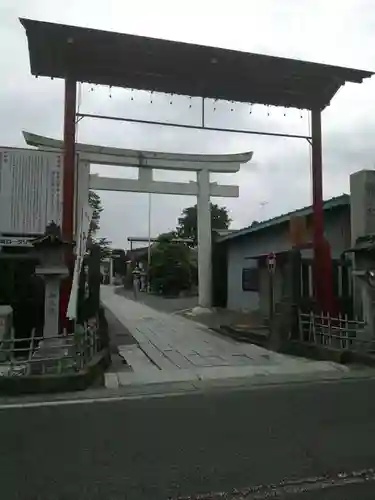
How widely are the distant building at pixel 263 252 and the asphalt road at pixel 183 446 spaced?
914cm

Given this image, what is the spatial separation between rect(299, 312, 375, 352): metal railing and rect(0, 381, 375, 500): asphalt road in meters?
3.83

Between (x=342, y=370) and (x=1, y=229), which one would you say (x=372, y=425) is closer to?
(x=342, y=370)

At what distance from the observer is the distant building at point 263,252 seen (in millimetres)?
16531

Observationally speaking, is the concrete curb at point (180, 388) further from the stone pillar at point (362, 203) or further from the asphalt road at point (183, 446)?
the stone pillar at point (362, 203)

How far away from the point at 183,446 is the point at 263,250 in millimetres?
17717

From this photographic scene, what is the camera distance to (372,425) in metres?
5.98

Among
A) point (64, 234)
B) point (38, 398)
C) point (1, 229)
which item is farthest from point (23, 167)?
point (38, 398)

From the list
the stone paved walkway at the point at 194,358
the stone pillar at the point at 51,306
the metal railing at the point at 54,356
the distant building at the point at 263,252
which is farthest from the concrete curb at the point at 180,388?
the distant building at the point at 263,252

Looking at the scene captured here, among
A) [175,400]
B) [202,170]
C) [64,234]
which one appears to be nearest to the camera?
[175,400]

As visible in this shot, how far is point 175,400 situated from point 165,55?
9.26 m

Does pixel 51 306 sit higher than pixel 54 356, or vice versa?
pixel 51 306

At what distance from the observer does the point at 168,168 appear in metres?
24.7

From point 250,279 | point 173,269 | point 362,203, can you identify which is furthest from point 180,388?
point 173,269

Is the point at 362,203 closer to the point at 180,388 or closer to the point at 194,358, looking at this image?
the point at 194,358
